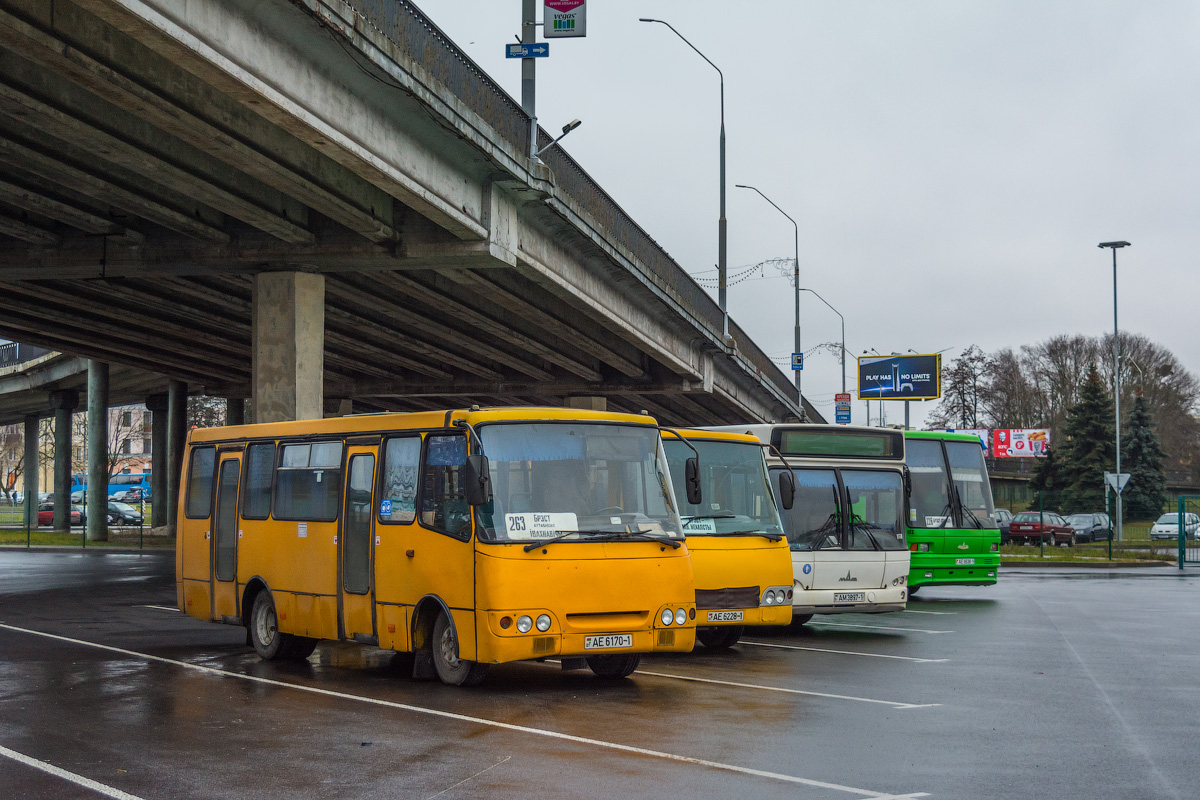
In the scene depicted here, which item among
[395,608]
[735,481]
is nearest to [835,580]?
[735,481]

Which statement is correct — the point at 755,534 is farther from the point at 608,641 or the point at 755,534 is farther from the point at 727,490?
the point at 608,641

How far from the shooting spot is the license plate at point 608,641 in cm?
1105

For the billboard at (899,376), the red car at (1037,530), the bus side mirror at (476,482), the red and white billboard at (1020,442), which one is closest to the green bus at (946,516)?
the bus side mirror at (476,482)

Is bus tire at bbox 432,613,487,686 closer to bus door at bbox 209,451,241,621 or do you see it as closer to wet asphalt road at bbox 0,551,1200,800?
wet asphalt road at bbox 0,551,1200,800

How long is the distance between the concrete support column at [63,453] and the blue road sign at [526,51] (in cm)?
4533

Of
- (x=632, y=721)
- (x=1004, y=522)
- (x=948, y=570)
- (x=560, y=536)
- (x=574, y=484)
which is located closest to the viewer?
(x=632, y=721)

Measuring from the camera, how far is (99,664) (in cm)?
1323

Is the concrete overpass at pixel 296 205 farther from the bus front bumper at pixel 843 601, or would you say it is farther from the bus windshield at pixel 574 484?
the bus front bumper at pixel 843 601

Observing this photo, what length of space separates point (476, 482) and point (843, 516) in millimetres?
7527

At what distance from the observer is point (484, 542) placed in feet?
35.8

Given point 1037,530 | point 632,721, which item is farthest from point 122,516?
point 632,721

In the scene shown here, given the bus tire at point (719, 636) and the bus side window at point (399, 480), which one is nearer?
the bus side window at point (399, 480)

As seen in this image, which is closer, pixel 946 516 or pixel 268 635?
pixel 268 635

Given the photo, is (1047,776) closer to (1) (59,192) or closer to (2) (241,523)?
(2) (241,523)
